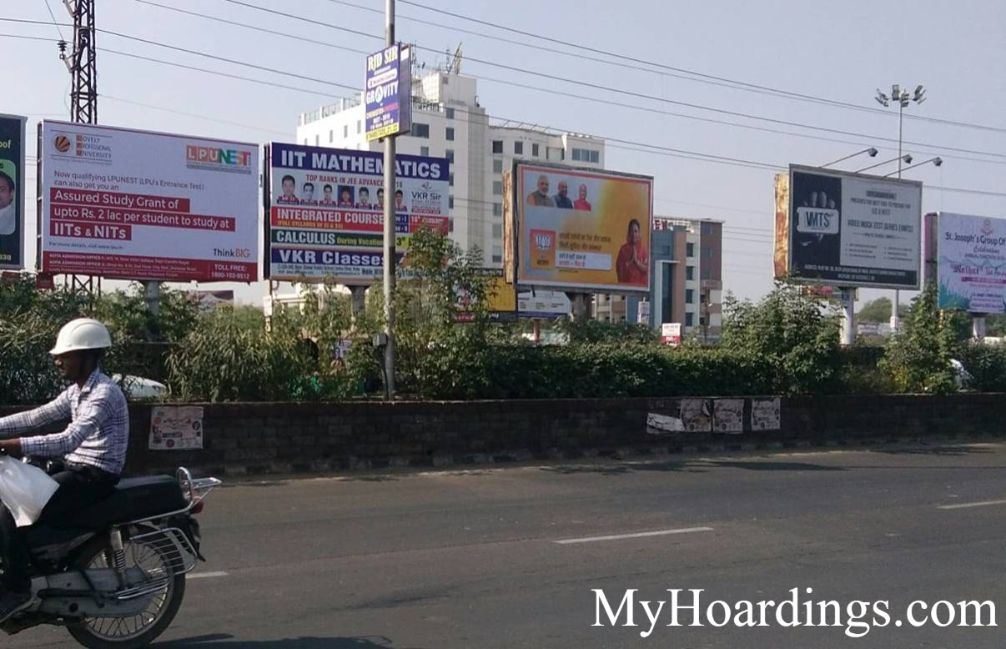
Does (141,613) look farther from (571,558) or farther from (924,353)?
(924,353)

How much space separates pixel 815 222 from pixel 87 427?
2816 centimetres

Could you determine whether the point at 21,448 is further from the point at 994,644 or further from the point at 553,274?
the point at 553,274

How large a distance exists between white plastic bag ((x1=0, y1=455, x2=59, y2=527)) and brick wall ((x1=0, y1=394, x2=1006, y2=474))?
8.84 metres

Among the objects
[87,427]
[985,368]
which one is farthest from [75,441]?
[985,368]

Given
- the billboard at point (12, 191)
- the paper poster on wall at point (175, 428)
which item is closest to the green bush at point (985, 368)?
the paper poster on wall at point (175, 428)

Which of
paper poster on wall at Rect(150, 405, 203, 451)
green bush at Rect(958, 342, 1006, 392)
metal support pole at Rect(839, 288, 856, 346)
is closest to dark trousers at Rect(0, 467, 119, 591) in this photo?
paper poster on wall at Rect(150, 405, 203, 451)

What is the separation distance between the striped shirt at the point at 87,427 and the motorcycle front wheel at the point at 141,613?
1.76 feet

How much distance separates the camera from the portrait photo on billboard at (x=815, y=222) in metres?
31.4

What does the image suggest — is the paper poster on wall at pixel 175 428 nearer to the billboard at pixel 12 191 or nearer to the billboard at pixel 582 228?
the billboard at pixel 12 191

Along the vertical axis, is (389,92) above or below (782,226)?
above

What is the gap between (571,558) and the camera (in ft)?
31.4

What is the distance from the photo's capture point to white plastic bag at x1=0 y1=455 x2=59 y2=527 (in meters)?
6.02

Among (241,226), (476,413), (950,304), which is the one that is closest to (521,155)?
(950,304)

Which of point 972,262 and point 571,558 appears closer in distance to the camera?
point 571,558
